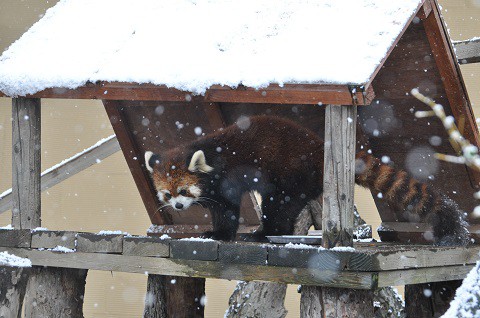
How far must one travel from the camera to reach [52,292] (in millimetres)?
5184

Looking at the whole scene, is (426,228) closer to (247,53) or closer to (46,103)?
(247,53)

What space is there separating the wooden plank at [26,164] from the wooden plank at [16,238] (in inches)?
6.0

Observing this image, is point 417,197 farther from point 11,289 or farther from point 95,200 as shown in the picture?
point 95,200

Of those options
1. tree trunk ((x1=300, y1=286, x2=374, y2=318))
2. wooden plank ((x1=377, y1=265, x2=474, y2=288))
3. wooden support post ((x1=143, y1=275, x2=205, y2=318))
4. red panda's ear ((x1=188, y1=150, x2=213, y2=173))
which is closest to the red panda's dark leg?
red panda's ear ((x1=188, y1=150, x2=213, y2=173))

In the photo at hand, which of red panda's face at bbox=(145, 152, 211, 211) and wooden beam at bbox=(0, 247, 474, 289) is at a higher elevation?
red panda's face at bbox=(145, 152, 211, 211)

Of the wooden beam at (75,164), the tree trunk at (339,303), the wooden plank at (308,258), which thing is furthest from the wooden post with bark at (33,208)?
the tree trunk at (339,303)

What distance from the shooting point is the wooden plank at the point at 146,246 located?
4488 mm

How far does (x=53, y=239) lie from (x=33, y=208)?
0.42 metres

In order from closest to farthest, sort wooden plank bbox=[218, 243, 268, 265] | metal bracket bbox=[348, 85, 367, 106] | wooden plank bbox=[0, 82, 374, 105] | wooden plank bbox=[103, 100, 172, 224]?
metal bracket bbox=[348, 85, 367, 106] → wooden plank bbox=[0, 82, 374, 105] → wooden plank bbox=[218, 243, 268, 265] → wooden plank bbox=[103, 100, 172, 224]

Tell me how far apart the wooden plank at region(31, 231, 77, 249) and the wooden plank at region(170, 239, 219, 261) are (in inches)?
31.6

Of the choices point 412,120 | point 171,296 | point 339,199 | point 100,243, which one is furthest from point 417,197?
point 171,296

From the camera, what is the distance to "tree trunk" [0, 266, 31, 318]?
447cm

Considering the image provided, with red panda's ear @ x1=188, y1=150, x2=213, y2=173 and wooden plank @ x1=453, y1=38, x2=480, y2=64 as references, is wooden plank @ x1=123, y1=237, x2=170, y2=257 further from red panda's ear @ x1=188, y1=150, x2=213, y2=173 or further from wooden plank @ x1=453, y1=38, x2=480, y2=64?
wooden plank @ x1=453, y1=38, x2=480, y2=64

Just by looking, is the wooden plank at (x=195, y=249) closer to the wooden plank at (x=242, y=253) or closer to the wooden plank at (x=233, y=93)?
the wooden plank at (x=242, y=253)
